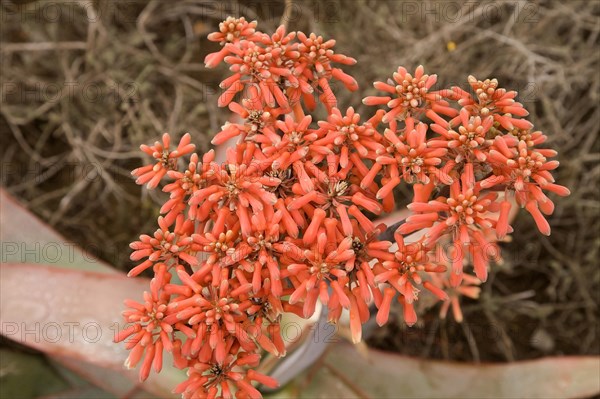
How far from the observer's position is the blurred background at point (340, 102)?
2.36m

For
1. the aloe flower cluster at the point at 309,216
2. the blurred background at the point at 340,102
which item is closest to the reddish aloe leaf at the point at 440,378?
the blurred background at the point at 340,102

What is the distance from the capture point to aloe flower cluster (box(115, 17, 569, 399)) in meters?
1.12

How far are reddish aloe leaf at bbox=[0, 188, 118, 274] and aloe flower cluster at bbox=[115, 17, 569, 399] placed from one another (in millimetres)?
720

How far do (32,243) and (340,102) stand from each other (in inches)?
50.1

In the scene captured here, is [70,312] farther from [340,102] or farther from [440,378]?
[340,102]

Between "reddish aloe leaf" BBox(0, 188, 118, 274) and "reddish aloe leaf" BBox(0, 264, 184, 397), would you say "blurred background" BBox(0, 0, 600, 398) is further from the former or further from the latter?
"reddish aloe leaf" BBox(0, 264, 184, 397)

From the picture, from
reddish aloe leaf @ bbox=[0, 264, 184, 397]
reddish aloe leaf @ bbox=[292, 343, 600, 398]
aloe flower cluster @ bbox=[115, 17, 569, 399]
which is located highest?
aloe flower cluster @ bbox=[115, 17, 569, 399]

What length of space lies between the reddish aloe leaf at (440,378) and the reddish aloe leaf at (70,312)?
0.46m

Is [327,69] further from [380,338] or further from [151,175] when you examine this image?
[380,338]

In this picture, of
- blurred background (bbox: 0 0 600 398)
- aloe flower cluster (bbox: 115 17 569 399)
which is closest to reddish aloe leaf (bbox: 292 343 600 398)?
blurred background (bbox: 0 0 600 398)

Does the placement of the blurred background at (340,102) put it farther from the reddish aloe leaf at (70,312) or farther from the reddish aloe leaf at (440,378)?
the reddish aloe leaf at (70,312)

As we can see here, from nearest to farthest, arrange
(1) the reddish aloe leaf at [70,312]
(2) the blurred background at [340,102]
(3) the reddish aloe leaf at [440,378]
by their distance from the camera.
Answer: (1) the reddish aloe leaf at [70,312] < (3) the reddish aloe leaf at [440,378] < (2) the blurred background at [340,102]

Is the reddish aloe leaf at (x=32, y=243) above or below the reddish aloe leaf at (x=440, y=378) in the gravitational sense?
above

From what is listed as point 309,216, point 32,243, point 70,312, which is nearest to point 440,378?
point 309,216
